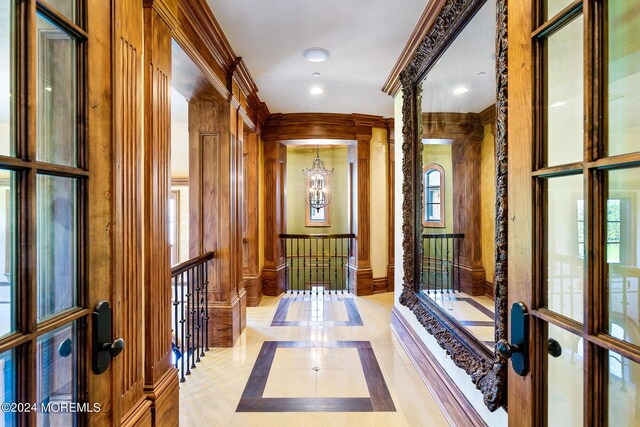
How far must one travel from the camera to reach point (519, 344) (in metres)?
0.90

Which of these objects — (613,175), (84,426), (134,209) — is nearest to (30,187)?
(84,426)

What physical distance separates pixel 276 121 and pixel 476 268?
3.81 m

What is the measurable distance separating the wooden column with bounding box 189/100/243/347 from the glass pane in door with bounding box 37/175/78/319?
6.89ft

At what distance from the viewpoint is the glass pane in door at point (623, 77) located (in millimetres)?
660

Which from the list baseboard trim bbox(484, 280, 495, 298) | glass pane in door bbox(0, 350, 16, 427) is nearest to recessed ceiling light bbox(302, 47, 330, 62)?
baseboard trim bbox(484, 280, 495, 298)

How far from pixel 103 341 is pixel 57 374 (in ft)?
0.39

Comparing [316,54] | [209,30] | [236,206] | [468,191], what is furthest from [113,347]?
[316,54]

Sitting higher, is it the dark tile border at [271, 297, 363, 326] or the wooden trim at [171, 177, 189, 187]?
the wooden trim at [171, 177, 189, 187]

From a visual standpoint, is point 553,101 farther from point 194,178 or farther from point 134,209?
point 194,178

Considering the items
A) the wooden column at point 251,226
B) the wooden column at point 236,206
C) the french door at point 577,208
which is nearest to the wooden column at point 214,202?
the wooden column at point 236,206

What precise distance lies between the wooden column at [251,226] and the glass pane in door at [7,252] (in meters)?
3.54

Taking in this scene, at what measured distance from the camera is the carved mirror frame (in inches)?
51.3

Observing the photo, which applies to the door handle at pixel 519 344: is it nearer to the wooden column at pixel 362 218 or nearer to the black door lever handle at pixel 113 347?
the black door lever handle at pixel 113 347

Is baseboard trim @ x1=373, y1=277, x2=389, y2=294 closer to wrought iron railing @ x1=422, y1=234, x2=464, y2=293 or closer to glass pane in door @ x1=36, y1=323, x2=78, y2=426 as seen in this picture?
wrought iron railing @ x1=422, y1=234, x2=464, y2=293
